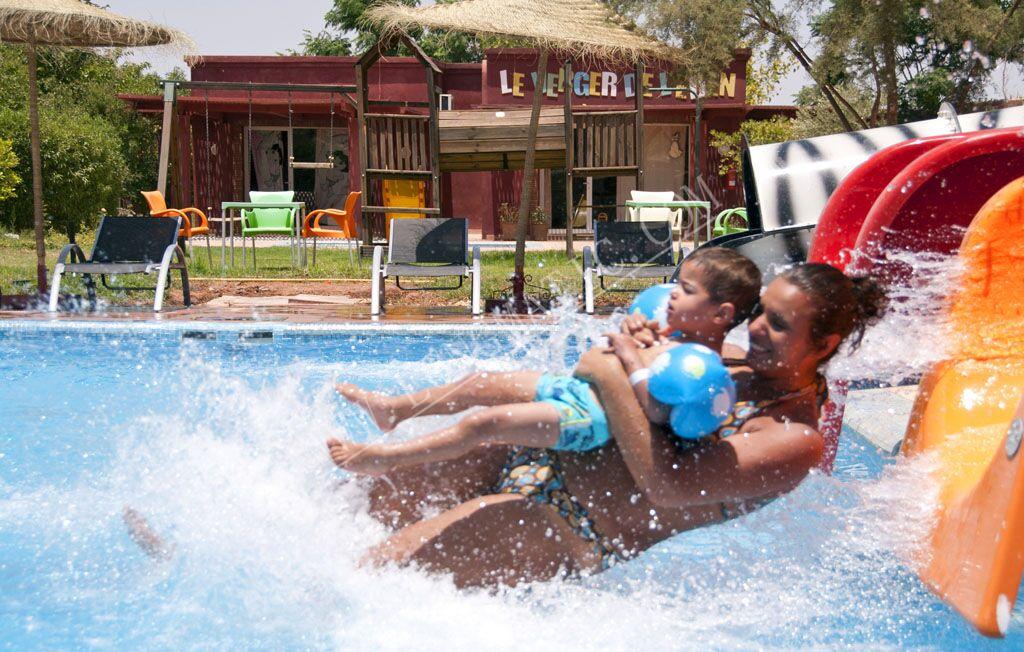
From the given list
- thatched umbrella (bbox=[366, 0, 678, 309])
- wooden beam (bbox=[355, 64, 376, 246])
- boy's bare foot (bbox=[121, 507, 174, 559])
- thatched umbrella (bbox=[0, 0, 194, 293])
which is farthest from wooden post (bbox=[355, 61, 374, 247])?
boy's bare foot (bbox=[121, 507, 174, 559])

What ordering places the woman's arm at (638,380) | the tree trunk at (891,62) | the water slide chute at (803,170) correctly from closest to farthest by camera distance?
1. the woman's arm at (638,380)
2. the water slide chute at (803,170)
3. the tree trunk at (891,62)

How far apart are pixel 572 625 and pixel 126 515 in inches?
54.5

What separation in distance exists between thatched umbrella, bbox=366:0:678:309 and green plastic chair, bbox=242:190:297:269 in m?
2.90

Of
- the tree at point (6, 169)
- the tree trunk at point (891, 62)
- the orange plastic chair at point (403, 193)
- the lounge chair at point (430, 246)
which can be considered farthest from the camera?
the tree at point (6, 169)

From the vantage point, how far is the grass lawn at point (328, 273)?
9625 millimetres

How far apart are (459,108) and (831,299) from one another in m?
17.8

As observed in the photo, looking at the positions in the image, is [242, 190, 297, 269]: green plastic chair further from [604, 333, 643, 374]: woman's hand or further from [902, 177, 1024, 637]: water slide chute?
[604, 333, 643, 374]: woman's hand

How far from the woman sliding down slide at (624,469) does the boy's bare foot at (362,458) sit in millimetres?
208

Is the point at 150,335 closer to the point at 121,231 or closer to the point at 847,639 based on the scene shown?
the point at 121,231

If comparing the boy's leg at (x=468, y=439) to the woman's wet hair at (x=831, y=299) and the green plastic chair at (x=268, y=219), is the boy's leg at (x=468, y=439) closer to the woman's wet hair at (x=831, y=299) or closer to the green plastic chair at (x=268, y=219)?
the woman's wet hair at (x=831, y=299)

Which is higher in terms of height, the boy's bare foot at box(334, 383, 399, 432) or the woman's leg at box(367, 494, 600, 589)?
the boy's bare foot at box(334, 383, 399, 432)

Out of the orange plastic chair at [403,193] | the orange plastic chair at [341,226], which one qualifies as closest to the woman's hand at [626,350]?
the orange plastic chair at [341,226]

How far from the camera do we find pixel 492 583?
2654 mm

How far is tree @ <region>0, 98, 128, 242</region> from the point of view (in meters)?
17.6
